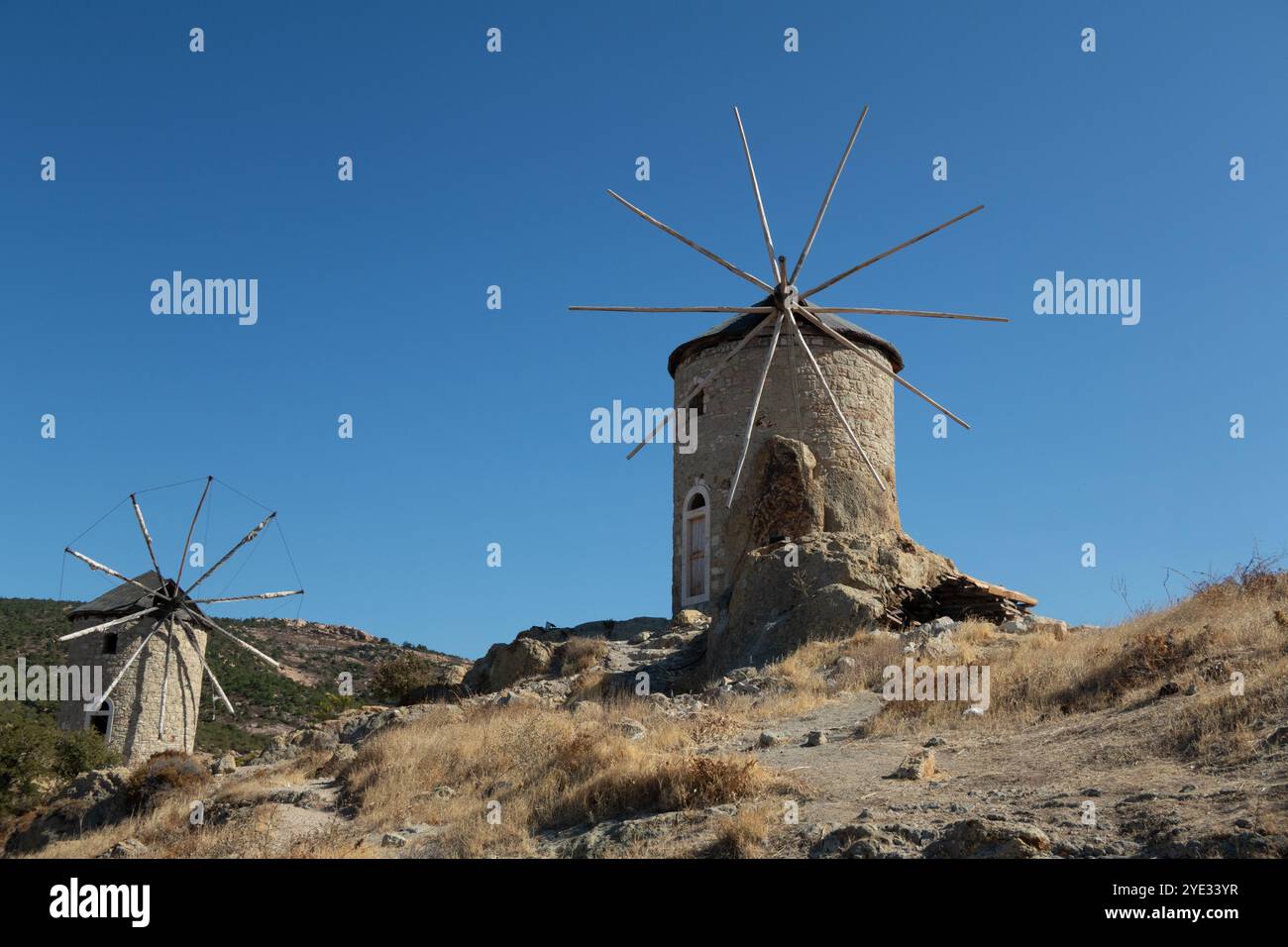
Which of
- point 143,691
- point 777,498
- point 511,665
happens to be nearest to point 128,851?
point 511,665

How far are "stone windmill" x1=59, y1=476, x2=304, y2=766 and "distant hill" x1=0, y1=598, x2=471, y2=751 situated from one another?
2.29 metres

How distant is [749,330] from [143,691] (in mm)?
17905

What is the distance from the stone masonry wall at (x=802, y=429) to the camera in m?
18.6

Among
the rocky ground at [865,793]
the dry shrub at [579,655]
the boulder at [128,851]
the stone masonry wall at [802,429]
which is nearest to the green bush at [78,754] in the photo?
the rocky ground at [865,793]

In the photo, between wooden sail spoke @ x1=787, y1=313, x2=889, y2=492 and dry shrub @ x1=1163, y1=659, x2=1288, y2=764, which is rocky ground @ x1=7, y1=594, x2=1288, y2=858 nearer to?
dry shrub @ x1=1163, y1=659, x2=1288, y2=764

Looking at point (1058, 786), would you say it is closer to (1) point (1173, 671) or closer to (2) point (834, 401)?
(1) point (1173, 671)

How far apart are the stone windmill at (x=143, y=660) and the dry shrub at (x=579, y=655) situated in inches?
528

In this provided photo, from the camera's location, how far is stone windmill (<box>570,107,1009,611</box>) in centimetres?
1834

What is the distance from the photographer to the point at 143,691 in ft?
88.2

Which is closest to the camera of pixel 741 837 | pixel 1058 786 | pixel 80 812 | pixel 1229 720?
pixel 741 837

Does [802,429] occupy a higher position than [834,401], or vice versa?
[834,401]
